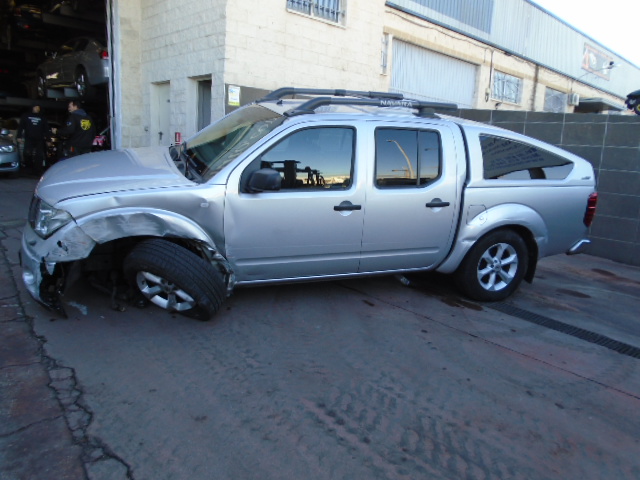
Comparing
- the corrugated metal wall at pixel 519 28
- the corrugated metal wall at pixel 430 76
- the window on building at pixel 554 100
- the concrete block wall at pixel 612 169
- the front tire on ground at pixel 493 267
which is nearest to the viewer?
Result: the front tire on ground at pixel 493 267

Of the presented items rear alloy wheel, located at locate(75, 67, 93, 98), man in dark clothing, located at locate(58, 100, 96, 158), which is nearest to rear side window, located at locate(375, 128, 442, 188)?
man in dark clothing, located at locate(58, 100, 96, 158)

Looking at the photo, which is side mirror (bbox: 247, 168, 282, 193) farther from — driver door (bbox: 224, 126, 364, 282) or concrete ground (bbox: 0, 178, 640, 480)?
concrete ground (bbox: 0, 178, 640, 480)

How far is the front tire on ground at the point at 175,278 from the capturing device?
3.54 meters

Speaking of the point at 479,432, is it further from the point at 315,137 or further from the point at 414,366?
the point at 315,137

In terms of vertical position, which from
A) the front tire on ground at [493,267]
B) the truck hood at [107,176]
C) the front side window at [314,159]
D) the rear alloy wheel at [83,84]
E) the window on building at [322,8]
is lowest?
A: the front tire on ground at [493,267]

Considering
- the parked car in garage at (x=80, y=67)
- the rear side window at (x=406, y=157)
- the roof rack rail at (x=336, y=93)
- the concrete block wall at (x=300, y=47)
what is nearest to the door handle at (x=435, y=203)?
the rear side window at (x=406, y=157)

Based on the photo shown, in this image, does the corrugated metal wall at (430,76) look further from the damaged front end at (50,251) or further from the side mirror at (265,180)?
the damaged front end at (50,251)

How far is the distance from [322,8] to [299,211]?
301 inches

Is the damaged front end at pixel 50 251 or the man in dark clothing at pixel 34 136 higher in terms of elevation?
the man in dark clothing at pixel 34 136

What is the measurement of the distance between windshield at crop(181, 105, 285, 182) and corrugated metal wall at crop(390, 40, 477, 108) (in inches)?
320

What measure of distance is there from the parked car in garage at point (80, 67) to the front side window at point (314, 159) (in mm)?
8786

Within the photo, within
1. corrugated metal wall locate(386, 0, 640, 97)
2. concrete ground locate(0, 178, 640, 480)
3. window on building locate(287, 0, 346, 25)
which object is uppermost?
corrugated metal wall locate(386, 0, 640, 97)

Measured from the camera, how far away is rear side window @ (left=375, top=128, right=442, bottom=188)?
4.22 meters

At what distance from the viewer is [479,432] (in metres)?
2.77
